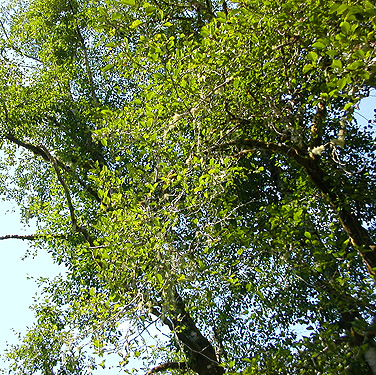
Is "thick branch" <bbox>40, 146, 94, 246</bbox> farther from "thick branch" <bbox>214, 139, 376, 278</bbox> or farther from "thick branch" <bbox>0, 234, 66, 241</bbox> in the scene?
"thick branch" <bbox>214, 139, 376, 278</bbox>

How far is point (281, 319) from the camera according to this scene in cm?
1069

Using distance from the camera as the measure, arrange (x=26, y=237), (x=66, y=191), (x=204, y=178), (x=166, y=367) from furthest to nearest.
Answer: (x=26, y=237) → (x=166, y=367) → (x=66, y=191) → (x=204, y=178)

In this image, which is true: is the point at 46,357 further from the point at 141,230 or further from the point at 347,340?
the point at 347,340

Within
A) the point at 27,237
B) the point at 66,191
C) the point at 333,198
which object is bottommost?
the point at 333,198

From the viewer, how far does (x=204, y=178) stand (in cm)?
692

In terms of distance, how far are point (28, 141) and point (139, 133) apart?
22.4 feet

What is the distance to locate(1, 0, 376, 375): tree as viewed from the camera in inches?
242

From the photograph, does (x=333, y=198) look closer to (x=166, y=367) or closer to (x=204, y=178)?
(x=204, y=178)

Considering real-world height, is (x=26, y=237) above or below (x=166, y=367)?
above

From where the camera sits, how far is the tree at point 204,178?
6.15m

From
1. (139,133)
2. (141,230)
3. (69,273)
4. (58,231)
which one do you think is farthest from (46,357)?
(139,133)

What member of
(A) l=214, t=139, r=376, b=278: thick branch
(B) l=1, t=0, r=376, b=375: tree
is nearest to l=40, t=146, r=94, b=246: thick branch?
(B) l=1, t=0, r=376, b=375: tree

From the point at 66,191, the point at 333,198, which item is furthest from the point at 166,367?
the point at 333,198

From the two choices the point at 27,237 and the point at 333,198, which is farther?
the point at 27,237
